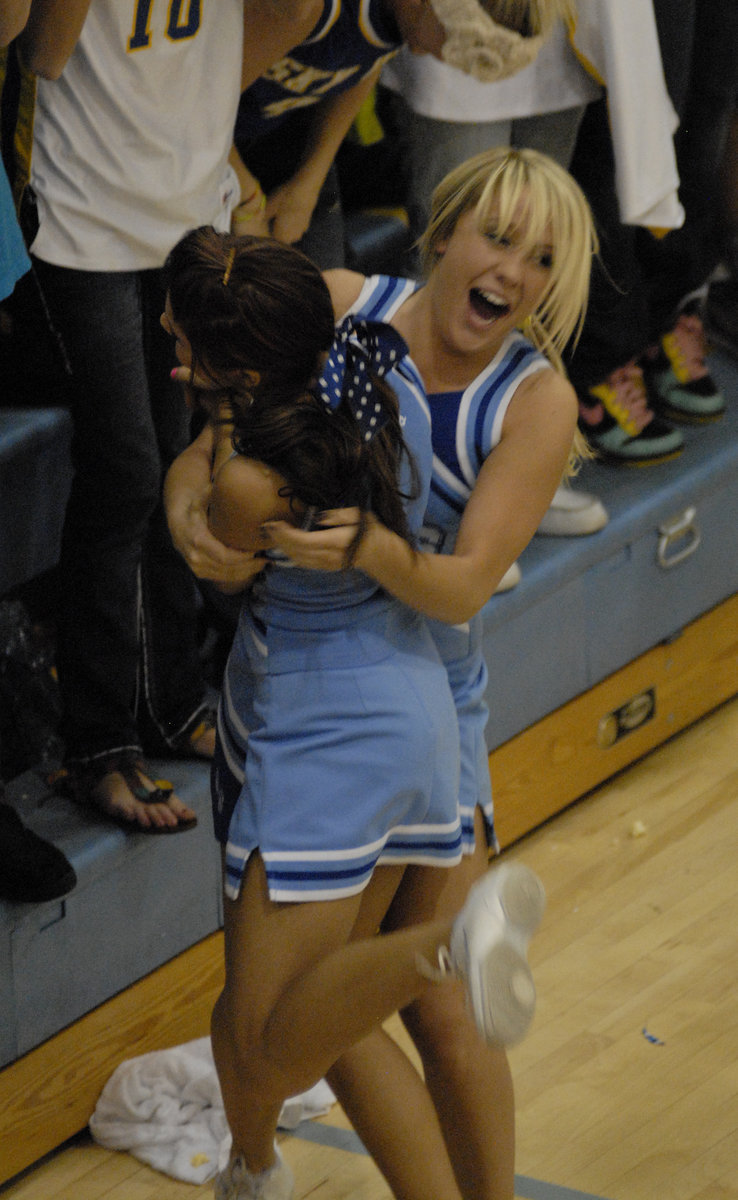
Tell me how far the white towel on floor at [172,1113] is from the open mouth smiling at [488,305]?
1030mm

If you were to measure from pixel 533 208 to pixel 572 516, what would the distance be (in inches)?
45.6

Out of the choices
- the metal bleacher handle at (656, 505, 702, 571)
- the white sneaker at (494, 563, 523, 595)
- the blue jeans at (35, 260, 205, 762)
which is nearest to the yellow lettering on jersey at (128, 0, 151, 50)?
the blue jeans at (35, 260, 205, 762)

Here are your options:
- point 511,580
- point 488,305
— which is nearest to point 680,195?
point 511,580

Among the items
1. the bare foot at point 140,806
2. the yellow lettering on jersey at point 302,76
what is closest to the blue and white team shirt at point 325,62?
the yellow lettering on jersey at point 302,76

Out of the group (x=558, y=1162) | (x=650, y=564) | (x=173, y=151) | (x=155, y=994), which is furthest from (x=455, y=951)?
(x=650, y=564)

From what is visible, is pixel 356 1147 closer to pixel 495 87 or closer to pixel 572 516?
pixel 572 516

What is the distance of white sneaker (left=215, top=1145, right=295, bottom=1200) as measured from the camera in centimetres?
157

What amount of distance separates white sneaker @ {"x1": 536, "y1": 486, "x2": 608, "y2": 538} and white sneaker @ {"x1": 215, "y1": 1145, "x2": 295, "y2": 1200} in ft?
4.23

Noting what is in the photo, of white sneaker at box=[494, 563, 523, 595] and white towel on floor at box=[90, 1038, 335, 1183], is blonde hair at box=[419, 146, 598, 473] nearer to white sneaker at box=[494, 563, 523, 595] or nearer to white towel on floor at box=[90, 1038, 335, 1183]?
white sneaker at box=[494, 563, 523, 595]

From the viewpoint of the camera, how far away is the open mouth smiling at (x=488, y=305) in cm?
152

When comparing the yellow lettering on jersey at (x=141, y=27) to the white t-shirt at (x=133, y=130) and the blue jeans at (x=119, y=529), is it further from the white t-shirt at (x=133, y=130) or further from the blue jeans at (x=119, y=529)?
the blue jeans at (x=119, y=529)

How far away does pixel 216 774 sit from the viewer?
1.59m

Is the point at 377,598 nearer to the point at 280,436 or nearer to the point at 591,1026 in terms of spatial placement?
the point at 280,436

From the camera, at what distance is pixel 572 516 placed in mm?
2607
